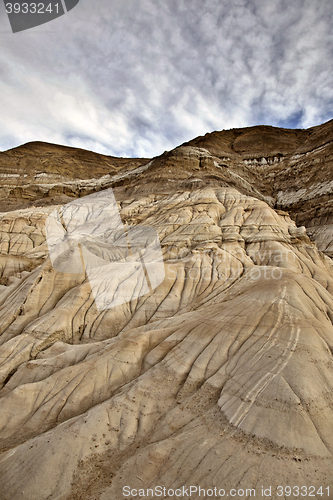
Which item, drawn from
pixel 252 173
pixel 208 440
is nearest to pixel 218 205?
pixel 208 440

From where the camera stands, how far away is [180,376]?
9.55m

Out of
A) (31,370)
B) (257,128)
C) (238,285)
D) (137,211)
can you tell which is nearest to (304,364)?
(238,285)

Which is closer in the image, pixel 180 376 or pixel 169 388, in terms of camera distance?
pixel 169 388

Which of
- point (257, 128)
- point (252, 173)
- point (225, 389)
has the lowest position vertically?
point (225, 389)

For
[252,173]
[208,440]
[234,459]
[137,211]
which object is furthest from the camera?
[252,173]

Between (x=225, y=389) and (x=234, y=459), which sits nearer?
(x=234, y=459)

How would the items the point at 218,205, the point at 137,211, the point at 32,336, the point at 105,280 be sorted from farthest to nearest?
1. the point at 137,211
2. the point at 218,205
3. the point at 105,280
4. the point at 32,336

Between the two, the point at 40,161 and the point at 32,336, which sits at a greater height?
the point at 40,161

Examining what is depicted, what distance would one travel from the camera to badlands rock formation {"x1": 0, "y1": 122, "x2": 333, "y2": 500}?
6.24m

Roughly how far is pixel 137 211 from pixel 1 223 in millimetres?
21217

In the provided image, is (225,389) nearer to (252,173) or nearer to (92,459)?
(92,459)

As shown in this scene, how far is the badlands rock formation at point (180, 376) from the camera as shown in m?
6.24

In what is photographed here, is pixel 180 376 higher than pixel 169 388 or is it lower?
higher

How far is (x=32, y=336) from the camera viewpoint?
47.6ft
